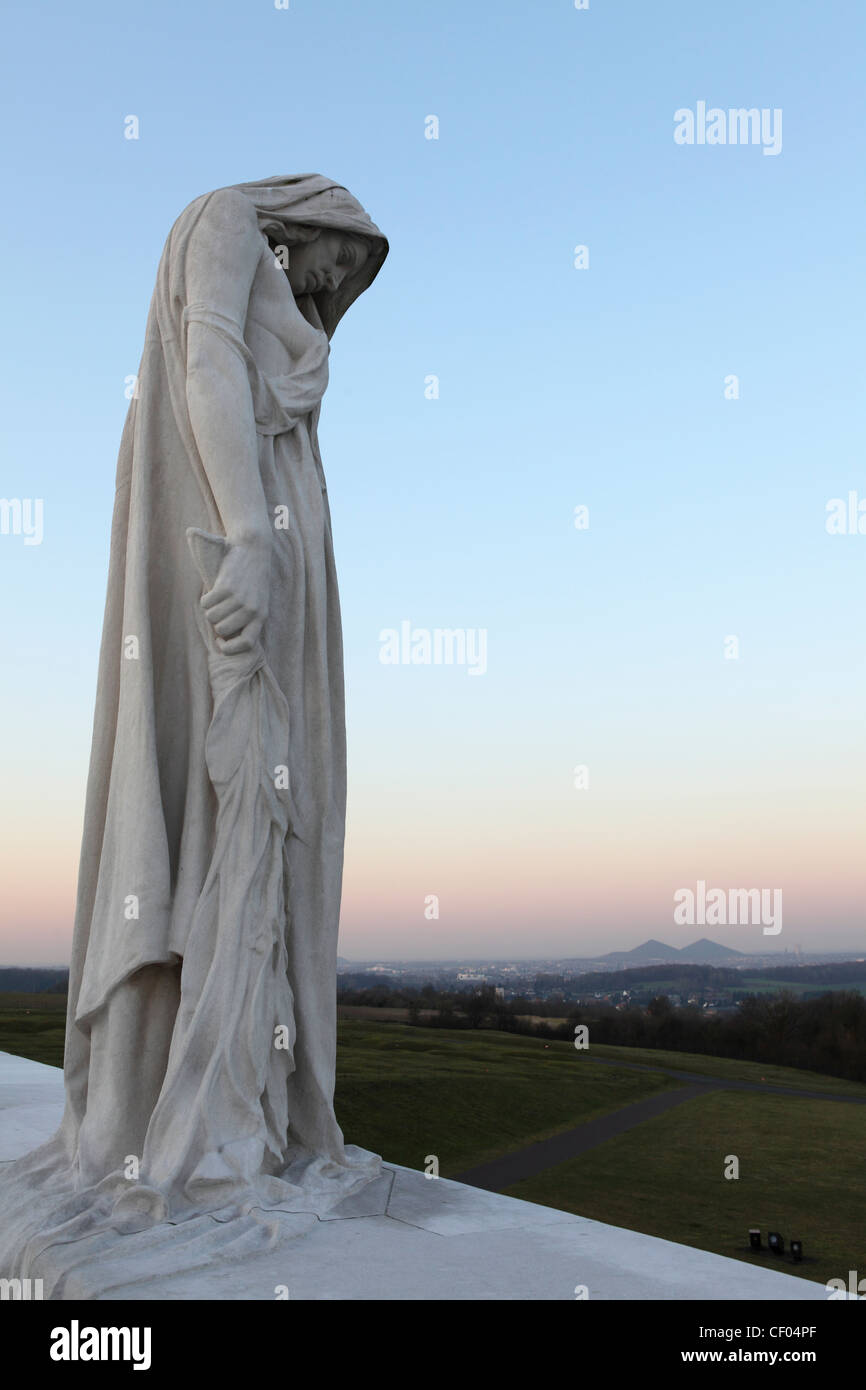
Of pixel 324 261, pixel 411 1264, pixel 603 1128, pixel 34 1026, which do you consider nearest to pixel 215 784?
pixel 411 1264

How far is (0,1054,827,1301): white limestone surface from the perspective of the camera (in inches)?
119

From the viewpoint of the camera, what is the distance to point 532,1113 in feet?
70.1

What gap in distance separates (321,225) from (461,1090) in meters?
18.7

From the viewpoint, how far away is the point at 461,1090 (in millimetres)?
20641

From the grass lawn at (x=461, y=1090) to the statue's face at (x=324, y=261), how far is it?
44.6 ft

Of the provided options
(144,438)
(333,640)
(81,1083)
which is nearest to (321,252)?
(144,438)

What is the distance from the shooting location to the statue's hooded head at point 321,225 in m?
4.91

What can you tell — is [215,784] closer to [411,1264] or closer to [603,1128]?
[411,1264]

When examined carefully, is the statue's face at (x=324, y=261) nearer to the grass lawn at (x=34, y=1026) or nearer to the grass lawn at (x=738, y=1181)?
the grass lawn at (x=34, y=1026)

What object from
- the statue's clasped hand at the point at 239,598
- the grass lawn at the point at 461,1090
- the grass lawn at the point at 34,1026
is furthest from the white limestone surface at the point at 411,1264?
the grass lawn at the point at 461,1090

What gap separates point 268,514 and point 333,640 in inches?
26.2

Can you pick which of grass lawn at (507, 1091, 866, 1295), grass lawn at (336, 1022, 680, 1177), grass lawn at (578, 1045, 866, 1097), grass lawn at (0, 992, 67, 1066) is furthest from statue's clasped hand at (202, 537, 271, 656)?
grass lawn at (578, 1045, 866, 1097)

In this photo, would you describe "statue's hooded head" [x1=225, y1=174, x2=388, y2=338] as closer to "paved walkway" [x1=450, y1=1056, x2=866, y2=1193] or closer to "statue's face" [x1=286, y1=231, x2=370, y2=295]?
"statue's face" [x1=286, y1=231, x2=370, y2=295]
